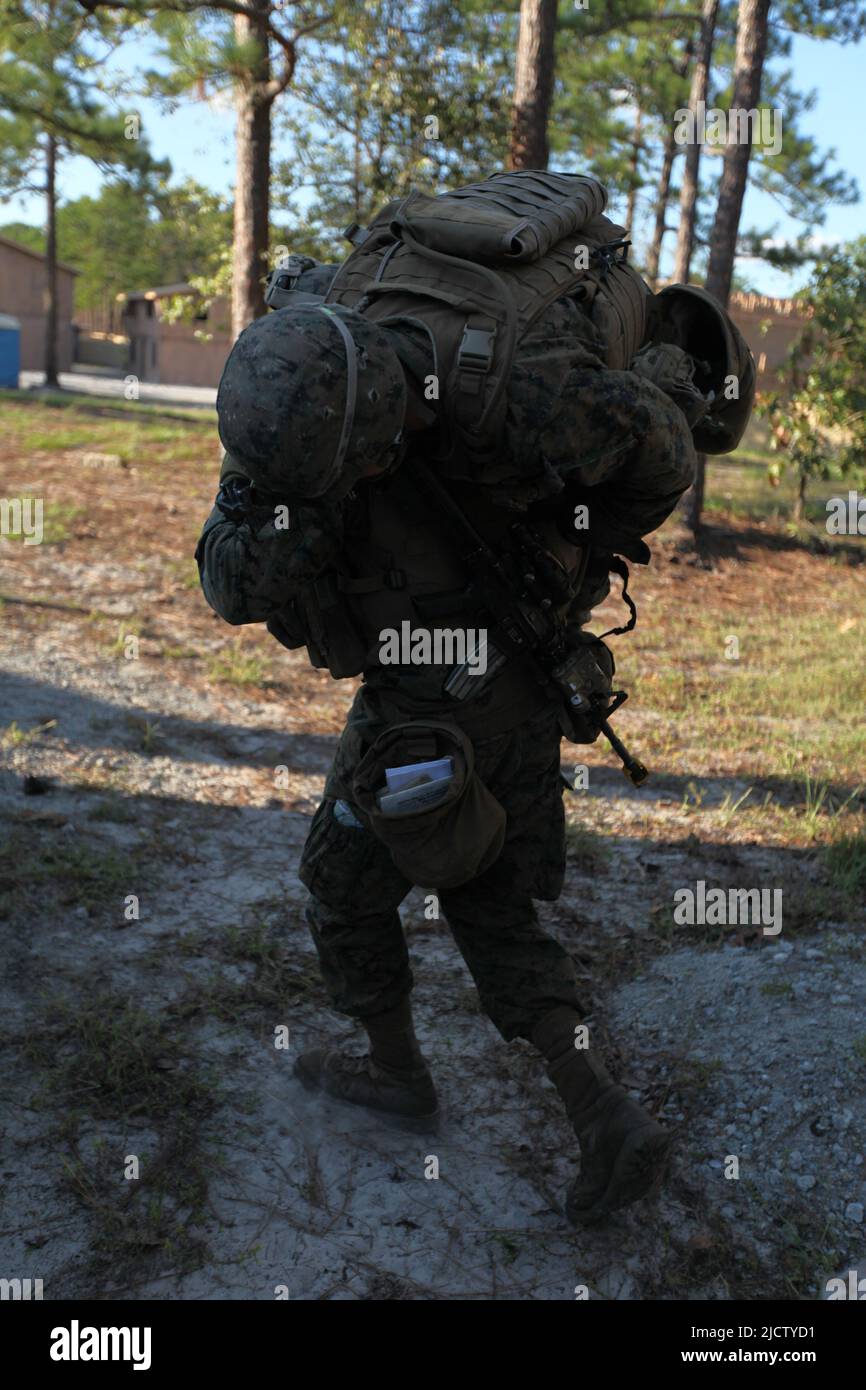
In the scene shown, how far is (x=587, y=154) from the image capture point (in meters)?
20.6

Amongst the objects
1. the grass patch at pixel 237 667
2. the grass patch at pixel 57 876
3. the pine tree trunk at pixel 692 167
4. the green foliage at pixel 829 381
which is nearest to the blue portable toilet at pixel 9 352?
the pine tree trunk at pixel 692 167

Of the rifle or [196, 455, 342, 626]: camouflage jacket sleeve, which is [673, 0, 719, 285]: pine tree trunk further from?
[196, 455, 342, 626]: camouflage jacket sleeve

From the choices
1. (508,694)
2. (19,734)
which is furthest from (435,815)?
(19,734)

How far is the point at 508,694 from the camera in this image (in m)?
2.39

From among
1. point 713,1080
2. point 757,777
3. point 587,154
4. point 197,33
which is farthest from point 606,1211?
point 587,154

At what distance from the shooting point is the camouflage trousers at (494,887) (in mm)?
2463

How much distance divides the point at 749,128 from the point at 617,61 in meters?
10.7

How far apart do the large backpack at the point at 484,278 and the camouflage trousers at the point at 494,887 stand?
2.01 ft

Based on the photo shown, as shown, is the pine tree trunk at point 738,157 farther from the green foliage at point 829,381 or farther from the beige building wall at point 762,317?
the beige building wall at point 762,317

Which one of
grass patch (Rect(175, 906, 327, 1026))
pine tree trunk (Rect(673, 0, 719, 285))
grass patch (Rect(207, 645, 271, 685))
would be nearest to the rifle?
grass patch (Rect(175, 906, 327, 1026))

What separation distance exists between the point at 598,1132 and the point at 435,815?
0.74 metres

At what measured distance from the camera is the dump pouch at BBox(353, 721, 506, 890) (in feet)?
7.23

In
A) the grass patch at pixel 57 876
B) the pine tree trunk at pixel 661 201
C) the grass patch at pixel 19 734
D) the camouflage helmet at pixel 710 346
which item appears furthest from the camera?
the pine tree trunk at pixel 661 201

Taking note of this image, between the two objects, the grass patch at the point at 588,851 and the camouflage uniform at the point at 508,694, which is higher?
the camouflage uniform at the point at 508,694
